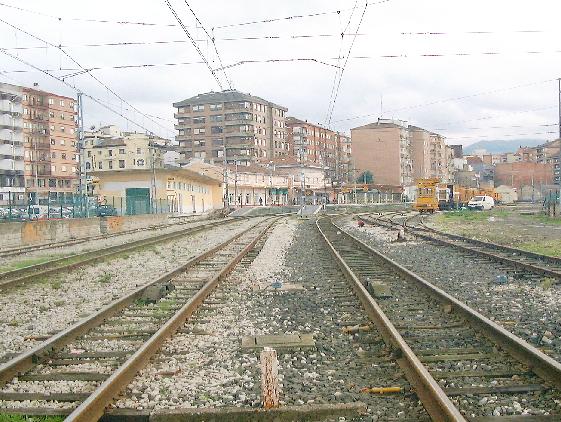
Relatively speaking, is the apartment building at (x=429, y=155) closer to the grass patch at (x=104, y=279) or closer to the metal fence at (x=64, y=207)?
the metal fence at (x=64, y=207)

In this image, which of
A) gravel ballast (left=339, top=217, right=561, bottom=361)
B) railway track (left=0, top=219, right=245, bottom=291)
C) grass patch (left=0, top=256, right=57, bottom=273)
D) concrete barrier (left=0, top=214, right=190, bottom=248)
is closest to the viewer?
gravel ballast (left=339, top=217, right=561, bottom=361)

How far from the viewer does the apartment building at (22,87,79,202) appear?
102 meters

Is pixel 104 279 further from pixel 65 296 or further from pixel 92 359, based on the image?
pixel 92 359

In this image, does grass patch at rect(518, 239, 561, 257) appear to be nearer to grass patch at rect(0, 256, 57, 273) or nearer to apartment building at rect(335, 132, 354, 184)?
grass patch at rect(0, 256, 57, 273)

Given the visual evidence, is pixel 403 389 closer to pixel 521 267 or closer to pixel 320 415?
pixel 320 415

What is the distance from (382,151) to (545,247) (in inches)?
4740

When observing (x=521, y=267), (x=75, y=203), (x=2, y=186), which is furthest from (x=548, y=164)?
(x=521, y=267)

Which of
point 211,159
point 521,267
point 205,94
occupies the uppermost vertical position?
point 205,94

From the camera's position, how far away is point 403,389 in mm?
5297

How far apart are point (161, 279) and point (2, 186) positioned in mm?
86902

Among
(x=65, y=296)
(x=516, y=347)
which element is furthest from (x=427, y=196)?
(x=516, y=347)

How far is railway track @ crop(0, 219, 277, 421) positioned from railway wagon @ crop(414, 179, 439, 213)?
165ft

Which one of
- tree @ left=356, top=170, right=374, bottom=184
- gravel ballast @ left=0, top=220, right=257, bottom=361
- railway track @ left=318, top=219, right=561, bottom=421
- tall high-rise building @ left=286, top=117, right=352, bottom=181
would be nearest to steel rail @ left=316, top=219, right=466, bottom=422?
railway track @ left=318, top=219, right=561, bottom=421

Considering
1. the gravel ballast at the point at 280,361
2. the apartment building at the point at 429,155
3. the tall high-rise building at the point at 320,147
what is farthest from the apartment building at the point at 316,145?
the gravel ballast at the point at 280,361
